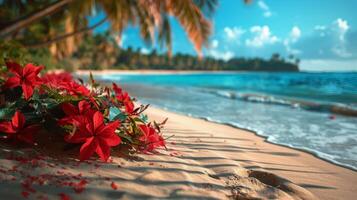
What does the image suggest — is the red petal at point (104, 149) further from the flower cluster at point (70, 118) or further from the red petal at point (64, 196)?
the red petal at point (64, 196)

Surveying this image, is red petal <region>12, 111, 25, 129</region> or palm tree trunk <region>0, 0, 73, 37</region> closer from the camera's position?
red petal <region>12, 111, 25, 129</region>

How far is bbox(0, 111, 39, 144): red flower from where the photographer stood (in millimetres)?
2105

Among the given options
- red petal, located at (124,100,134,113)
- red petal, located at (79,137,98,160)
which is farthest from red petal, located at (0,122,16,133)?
red petal, located at (124,100,134,113)

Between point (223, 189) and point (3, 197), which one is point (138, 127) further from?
point (3, 197)

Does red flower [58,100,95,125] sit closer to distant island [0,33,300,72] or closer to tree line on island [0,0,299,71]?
tree line on island [0,0,299,71]

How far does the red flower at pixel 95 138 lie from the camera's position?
1.98 m

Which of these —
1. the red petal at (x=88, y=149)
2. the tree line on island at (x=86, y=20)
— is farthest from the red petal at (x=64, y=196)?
the tree line on island at (x=86, y=20)

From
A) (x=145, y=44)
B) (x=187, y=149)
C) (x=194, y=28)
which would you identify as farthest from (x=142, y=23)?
(x=187, y=149)

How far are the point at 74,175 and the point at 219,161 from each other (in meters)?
1.23

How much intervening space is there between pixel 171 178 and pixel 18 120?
3.33ft

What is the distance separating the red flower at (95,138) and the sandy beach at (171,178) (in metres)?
0.10

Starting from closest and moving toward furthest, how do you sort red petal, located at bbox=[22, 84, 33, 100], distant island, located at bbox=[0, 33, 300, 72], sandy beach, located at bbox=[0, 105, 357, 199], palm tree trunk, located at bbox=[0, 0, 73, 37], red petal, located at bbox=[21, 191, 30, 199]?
red petal, located at bbox=[21, 191, 30, 199]
sandy beach, located at bbox=[0, 105, 357, 199]
red petal, located at bbox=[22, 84, 33, 100]
palm tree trunk, located at bbox=[0, 0, 73, 37]
distant island, located at bbox=[0, 33, 300, 72]

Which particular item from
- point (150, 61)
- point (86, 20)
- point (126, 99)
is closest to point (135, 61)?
point (150, 61)

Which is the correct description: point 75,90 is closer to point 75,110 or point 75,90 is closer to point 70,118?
point 75,110
